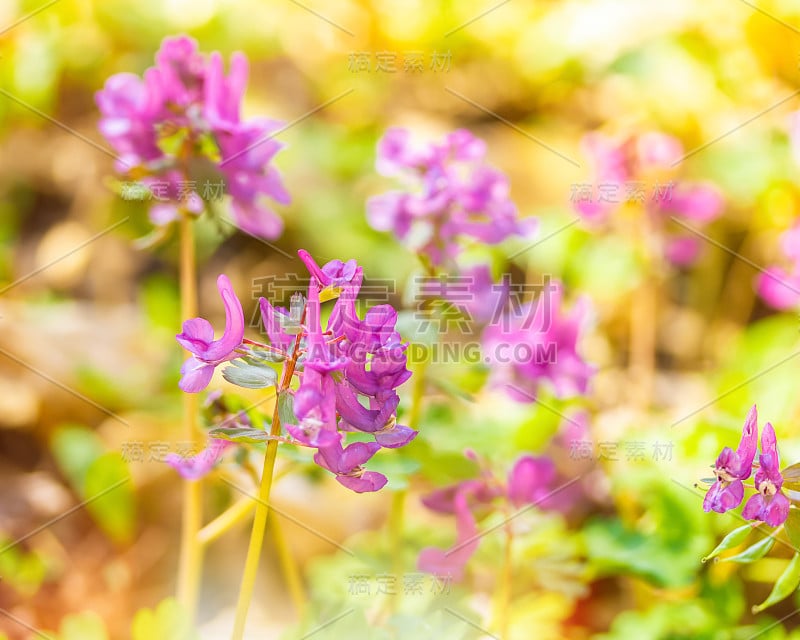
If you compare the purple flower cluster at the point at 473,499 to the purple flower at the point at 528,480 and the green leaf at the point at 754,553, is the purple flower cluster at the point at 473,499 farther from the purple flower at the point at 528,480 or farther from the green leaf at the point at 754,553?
the green leaf at the point at 754,553

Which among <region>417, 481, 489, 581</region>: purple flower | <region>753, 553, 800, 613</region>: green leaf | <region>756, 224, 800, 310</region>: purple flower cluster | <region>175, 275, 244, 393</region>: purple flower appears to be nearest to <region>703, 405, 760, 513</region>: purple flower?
<region>753, 553, 800, 613</region>: green leaf

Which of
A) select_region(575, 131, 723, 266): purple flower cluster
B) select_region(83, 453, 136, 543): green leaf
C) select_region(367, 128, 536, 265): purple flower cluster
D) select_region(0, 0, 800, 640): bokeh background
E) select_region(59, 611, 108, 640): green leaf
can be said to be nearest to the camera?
select_region(59, 611, 108, 640): green leaf

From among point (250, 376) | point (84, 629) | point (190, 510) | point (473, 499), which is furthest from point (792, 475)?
point (84, 629)

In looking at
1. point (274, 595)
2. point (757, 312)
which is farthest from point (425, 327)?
point (757, 312)

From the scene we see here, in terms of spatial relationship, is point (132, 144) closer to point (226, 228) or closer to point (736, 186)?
point (226, 228)

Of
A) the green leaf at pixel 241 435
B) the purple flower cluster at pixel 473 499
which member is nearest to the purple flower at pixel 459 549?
the purple flower cluster at pixel 473 499

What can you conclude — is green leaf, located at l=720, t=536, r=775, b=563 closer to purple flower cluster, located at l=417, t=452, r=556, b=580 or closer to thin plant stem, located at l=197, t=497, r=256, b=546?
purple flower cluster, located at l=417, t=452, r=556, b=580
